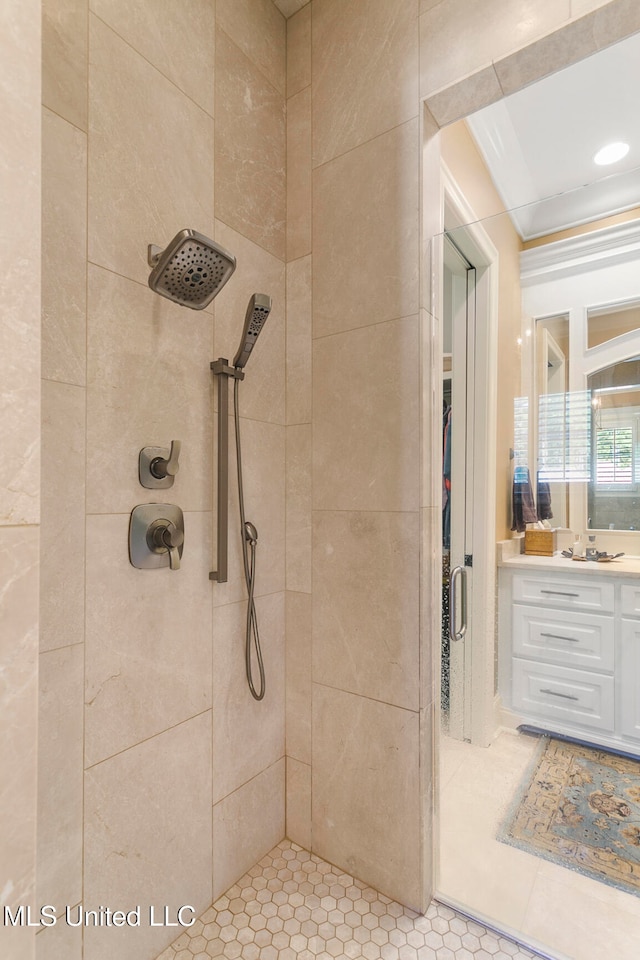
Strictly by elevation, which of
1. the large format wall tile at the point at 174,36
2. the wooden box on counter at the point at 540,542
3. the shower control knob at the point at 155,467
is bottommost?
the wooden box on counter at the point at 540,542

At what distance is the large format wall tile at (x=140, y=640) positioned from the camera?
1.08 metres

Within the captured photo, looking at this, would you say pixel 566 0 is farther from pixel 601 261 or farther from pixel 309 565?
pixel 309 565

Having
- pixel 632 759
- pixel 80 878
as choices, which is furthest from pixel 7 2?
pixel 632 759

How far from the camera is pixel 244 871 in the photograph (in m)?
1.45

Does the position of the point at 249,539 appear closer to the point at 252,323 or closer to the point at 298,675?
the point at 298,675

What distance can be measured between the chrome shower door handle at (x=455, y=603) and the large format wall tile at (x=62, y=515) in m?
0.97

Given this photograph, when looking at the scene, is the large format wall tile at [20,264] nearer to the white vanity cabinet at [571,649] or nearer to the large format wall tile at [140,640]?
the large format wall tile at [140,640]

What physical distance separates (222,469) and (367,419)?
1.45ft

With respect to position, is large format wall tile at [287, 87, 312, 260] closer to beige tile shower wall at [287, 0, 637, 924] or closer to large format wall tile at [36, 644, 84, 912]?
beige tile shower wall at [287, 0, 637, 924]

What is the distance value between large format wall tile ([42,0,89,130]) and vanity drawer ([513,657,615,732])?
1667 millimetres

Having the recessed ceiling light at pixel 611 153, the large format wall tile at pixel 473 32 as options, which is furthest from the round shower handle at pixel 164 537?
the recessed ceiling light at pixel 611 153

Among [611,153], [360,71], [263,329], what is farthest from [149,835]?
[611,153]

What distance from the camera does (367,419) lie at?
1.43 metres

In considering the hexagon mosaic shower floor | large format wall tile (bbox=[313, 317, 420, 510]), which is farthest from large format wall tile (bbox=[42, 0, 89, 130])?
the hexagon mosaic shower floor
